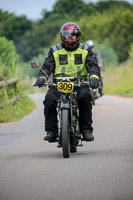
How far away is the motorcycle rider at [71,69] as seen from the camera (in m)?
8.83

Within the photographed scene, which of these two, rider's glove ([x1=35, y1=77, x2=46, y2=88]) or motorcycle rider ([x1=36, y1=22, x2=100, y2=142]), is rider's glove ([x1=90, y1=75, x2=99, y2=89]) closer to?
motorcycle rider ([x1=36, y1=22, x2=100, y2=142])

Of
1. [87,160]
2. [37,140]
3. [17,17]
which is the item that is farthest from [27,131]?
[17,17]

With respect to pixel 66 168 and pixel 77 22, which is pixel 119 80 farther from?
pixel 77 22

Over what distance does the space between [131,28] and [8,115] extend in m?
53.7

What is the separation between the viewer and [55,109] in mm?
8844

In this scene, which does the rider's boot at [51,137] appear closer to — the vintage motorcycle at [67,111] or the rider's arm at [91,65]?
the vintage motorcycle at [67,111]

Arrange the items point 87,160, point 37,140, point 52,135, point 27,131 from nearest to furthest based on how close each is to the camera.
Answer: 1. point 87,160
2. point 52,135
3. point 37,140
4. point 27,131

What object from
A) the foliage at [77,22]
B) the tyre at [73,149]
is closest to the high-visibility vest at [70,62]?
the tyre at [73,149]

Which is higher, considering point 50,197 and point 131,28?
point 131,28

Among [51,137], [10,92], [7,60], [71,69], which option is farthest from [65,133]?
[7,60]

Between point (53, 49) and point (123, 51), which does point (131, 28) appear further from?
point (53, 49)

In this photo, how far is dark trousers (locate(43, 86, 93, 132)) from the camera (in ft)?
28.8

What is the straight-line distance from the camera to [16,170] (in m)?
7.54

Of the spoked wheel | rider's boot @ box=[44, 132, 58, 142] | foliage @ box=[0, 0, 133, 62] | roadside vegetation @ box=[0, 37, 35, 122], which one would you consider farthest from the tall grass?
foliage @ box=[0, 0, 133, 62]
